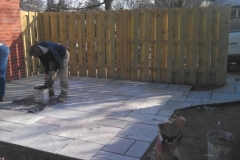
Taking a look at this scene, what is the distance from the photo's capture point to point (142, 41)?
6.93 m

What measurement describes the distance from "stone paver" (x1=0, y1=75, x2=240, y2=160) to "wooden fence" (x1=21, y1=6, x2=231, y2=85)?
0.43 metres

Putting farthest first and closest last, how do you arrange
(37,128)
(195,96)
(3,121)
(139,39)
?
1. (139,39)
2. (195,96)
3. (3,121)
4. (37,128)

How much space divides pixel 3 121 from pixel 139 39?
3.94 meters

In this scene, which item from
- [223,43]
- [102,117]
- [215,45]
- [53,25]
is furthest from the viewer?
[53,25]

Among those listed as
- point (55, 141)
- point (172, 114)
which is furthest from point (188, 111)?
point (55, 141)

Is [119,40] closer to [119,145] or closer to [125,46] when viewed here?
[125,46]

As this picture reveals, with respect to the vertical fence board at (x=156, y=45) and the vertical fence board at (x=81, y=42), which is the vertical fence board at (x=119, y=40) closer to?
the vertical fence board at (x=156, y=45)

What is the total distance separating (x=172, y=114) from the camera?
183 inches

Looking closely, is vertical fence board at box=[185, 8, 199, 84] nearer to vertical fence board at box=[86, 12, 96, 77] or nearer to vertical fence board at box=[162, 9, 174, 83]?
vertical fence board at box=[162, 9, 174, 83]

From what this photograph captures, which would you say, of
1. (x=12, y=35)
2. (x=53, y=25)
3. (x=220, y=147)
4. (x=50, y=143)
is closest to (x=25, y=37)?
(x=12, y=35)

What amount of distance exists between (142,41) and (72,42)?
209cm

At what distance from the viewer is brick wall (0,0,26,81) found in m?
6.84

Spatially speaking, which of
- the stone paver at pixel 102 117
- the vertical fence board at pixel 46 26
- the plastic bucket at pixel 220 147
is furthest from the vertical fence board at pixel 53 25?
the plastic bucket at pixel 220 147

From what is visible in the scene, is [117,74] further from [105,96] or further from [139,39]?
[105,96]
